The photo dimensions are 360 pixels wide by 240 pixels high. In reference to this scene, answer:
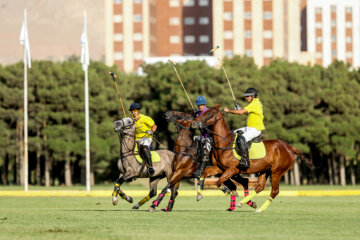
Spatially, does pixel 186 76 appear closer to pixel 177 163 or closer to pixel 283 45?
pixel 177 163

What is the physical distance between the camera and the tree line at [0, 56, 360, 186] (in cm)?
6944

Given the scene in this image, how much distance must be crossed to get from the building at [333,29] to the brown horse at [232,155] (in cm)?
16260

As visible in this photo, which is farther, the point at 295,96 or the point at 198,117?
the point at 295,96

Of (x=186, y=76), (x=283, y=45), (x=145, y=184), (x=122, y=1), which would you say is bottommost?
(x=145, y=184)

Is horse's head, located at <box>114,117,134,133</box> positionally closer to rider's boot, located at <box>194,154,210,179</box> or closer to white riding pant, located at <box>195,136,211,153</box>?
white riding pant, located at <box>195,136,211,153</box>

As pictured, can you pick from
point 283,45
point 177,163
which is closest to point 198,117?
point 177,163

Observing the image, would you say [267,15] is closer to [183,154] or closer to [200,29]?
[200,29]

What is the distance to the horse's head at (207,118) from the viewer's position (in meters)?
19.7

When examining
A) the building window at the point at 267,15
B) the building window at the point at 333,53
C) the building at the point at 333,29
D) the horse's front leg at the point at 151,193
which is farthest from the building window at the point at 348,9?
the horse's front leg at the point at 151,193

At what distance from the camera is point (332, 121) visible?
73.1 metres

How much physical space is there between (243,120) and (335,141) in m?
9.92

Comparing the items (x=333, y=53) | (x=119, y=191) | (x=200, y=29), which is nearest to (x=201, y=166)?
(x=119, y=191)

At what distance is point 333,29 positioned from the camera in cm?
18288

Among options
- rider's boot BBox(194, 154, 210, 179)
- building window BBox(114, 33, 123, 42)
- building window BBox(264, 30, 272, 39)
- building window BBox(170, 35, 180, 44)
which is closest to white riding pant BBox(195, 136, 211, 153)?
rider's boot BBox(194, 154, 210, 179)
